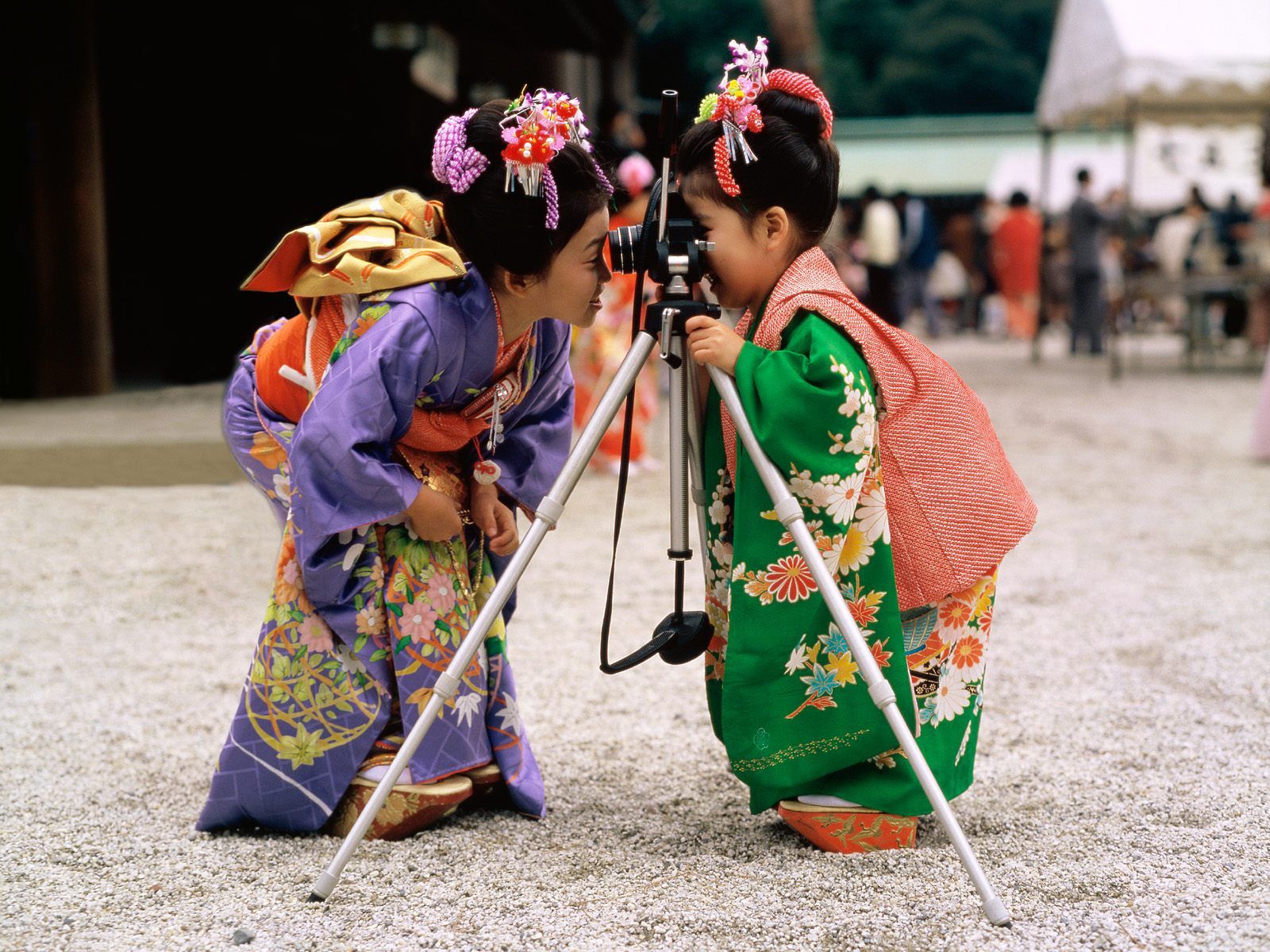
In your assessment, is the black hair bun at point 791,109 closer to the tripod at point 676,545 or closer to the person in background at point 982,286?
the tripod at point 676,545

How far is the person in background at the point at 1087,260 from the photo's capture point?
11211mm

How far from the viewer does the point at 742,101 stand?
76.3 inches

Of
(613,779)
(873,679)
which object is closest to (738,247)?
(873,679)

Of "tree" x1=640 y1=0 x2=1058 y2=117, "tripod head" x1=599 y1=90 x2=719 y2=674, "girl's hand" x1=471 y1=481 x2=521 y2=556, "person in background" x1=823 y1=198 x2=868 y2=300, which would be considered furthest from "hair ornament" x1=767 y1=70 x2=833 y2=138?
"tree" x1=640 y1=0 x2=1058 y2=117

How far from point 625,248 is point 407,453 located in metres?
0.53

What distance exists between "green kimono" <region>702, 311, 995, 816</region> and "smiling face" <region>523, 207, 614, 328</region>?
322 mm

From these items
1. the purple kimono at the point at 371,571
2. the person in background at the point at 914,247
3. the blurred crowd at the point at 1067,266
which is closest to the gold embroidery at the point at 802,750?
the purple kimono at the point at 371,571

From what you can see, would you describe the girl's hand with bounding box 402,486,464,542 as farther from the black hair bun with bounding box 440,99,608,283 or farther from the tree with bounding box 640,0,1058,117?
the tree with bounding box 640,0,1058,117

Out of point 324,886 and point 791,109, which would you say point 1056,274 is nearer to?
point 791,109

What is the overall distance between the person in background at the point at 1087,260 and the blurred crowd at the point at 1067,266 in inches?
0.5

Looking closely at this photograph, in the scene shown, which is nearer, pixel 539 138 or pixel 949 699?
pixel 539 138

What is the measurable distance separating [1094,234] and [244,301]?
8.63 m

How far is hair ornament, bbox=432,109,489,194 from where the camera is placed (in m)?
1.97

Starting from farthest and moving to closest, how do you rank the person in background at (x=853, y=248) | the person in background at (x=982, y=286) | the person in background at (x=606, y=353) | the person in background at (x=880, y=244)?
1. the person in background at (x=982, y=286)
2. the person in background at (x=880, y=244)
3. the person in background at (x=853, y=248)
4. the person in background at (x=606, y=353)
